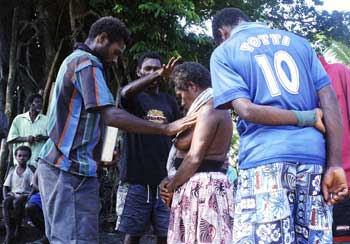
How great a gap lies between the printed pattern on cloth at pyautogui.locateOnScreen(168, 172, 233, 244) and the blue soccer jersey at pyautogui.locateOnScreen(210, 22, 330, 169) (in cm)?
117

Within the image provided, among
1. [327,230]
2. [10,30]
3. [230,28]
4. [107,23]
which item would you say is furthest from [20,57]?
[327,230]

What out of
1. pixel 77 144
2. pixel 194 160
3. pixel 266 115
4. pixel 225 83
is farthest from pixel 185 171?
pixel 266 115

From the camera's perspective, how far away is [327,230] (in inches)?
93.7

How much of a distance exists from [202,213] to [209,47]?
17.1ft

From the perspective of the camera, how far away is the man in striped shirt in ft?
10.1

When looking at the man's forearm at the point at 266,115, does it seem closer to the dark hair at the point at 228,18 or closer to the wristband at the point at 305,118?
the wristband at the point at 305,118

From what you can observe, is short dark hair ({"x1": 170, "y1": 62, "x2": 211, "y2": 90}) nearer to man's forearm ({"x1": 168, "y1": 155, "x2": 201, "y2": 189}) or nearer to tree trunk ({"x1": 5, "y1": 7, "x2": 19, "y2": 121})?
man's forearm ({"x1": 168, "y1": 155, "x2": 201, "y2": 189})

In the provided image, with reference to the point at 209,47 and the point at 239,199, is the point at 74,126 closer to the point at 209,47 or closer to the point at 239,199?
the point at 239,199

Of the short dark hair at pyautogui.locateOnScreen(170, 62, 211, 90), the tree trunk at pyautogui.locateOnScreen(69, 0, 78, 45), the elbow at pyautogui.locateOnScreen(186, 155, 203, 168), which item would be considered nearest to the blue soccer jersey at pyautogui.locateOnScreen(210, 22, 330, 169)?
the elbow at pyautogui.locateOnScreen(186, 155, 203, 168)

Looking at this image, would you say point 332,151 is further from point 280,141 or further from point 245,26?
point 245,26

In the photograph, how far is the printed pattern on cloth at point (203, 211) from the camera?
362 cm

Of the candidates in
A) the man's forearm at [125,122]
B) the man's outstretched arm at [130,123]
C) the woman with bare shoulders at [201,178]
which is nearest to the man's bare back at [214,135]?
the woman with bare shoulders at [201,178]

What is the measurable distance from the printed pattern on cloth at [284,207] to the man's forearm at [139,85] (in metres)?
1.94

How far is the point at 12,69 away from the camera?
8742 mm
